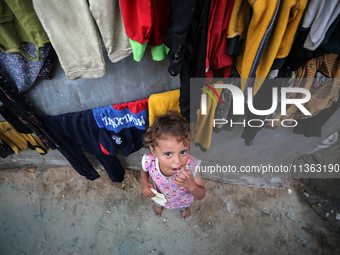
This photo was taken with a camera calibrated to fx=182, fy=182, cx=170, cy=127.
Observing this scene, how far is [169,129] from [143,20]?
2.41 ft

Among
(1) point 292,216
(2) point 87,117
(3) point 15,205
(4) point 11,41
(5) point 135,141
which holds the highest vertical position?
(4) point 11,41

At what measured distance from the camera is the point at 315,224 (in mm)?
2324

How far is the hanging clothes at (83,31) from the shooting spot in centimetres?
103

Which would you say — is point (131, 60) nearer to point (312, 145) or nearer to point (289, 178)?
point (312, 145)

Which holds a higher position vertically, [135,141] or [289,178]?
[135,141]

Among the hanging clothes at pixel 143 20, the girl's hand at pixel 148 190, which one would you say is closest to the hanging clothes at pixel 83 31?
the hanging clothes at pixel 143 20

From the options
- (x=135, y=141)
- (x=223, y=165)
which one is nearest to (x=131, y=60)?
(x=135, y=141)

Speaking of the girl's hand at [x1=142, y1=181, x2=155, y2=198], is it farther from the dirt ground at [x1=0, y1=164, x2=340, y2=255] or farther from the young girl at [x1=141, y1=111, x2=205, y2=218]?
the dirt ground at [x1=0, y1=164, x2=340, y2=255]

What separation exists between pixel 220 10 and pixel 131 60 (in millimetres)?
785

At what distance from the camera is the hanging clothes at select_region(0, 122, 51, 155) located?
2.04 metres

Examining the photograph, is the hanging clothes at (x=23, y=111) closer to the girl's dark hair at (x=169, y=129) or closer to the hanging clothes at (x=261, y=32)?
the girl's dark hair at (x=169, y=129)

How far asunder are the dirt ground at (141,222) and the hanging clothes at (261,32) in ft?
6.33

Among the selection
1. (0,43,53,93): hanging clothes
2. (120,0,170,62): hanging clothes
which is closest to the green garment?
(0,43,53,93): hanging clothes

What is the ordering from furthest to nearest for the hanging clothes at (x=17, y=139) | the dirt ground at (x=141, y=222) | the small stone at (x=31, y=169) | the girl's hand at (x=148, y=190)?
the small stone at (x=31, y=169) → the dirt ground at (x=141, y=222) → the hanging clothes at (x=17, y=139) → the girl's hand at (x=148, y=190)
